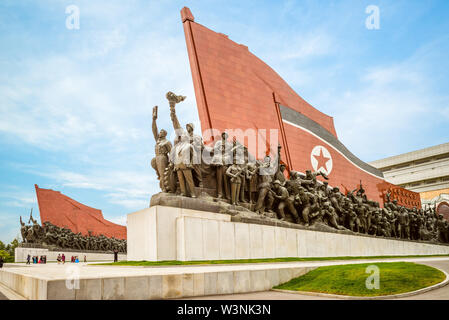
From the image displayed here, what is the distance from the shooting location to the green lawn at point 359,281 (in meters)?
4.62

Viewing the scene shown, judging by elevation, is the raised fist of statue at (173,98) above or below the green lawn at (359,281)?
above

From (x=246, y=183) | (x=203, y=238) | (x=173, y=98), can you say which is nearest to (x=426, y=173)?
(x=246, y=183)

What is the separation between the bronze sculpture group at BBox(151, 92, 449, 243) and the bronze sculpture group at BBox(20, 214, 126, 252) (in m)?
19.0

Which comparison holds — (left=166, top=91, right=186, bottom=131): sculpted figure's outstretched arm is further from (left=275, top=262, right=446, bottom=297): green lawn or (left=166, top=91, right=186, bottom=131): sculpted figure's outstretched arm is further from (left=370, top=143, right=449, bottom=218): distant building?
(left=370, top=143, right=449, bottom=218): distant building

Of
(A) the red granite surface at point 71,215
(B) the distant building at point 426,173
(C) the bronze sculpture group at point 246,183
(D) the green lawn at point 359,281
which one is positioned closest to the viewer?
(D) the green lawn at point 359,281

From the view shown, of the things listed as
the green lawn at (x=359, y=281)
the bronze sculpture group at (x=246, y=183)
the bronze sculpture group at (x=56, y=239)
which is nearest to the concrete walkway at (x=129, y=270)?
the green lawn at (x=359, y=281)

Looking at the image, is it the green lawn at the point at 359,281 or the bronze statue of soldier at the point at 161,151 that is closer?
the green lawn at the point at 359,281

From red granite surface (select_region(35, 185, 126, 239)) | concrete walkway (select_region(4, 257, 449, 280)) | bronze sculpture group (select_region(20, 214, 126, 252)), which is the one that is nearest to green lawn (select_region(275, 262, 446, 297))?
concrete walkway (select_region(4, 257, 449, 280))

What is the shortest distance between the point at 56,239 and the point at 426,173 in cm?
3001

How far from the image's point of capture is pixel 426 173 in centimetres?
3353

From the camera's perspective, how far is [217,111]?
47.2 feet

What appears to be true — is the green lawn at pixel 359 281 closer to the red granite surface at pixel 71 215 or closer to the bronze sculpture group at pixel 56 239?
the bronze sculpture group at pixel 56 239

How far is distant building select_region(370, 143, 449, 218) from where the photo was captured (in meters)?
31.4

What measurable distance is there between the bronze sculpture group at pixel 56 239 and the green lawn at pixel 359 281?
2358cm
